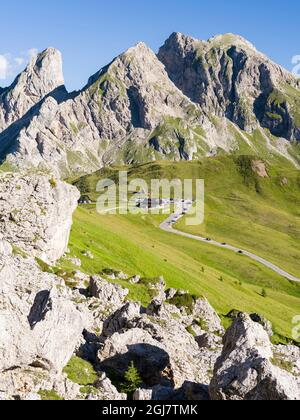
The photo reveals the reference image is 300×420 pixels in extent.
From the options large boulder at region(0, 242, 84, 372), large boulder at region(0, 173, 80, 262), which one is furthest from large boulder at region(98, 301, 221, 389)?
large boulder at region(0, 173, 80, 262)

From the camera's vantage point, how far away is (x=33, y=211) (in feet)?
187

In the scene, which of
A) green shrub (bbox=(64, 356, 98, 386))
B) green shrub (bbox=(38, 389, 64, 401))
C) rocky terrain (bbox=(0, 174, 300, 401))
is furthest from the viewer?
green shrub (bbox=(64, 356, 98, 386))

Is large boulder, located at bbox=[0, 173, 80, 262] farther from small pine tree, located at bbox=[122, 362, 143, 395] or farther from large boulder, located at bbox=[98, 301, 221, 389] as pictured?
small pine tree, located at bbox=[122, 362, 143, 395]

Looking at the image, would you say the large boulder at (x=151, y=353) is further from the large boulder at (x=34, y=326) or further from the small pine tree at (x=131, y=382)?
the large boulder at (x=34, y=326)

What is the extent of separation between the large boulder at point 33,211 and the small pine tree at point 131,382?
26690mm

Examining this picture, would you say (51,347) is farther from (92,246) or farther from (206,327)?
(92,246)

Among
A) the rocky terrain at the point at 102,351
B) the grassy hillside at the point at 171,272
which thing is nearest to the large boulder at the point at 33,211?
the rocky terrain at the point at 102,351

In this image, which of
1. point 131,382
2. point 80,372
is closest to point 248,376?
point 131,382

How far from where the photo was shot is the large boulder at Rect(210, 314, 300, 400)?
27.5m

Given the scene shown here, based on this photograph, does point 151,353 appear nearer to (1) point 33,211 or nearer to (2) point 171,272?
(1) point 33,211

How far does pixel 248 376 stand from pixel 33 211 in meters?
37.1

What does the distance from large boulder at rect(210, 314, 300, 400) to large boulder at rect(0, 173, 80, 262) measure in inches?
1288
